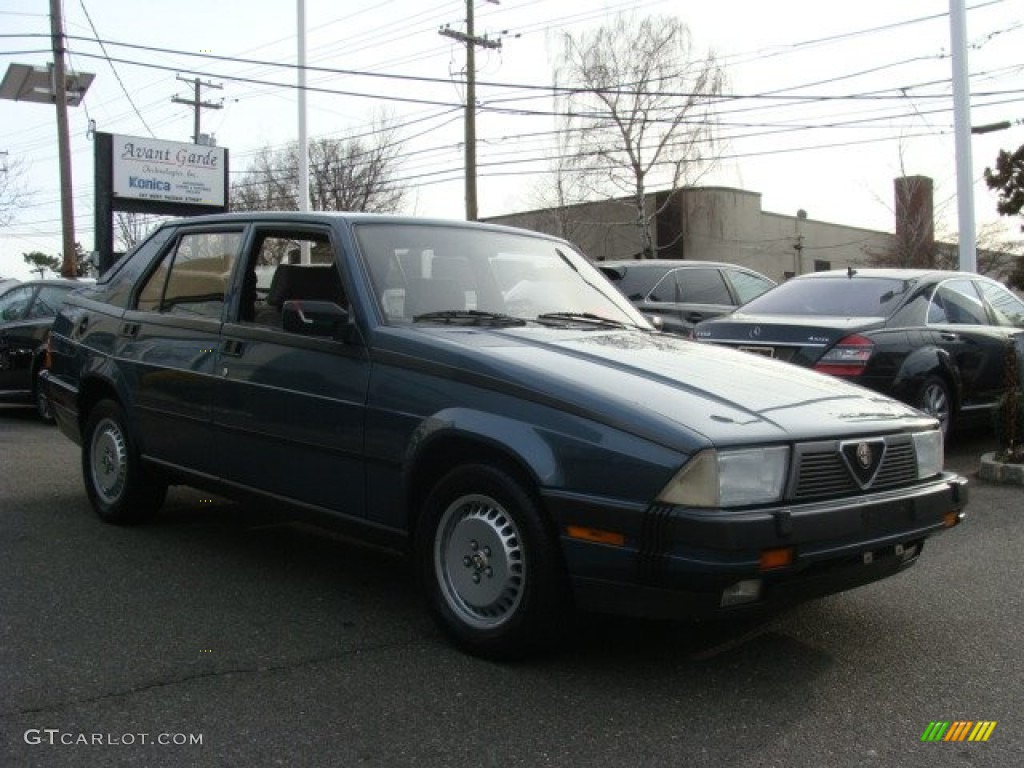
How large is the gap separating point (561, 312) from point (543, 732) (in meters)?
2.12

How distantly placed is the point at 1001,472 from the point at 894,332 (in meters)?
1.26

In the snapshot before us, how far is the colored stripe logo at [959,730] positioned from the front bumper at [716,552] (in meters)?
0.54

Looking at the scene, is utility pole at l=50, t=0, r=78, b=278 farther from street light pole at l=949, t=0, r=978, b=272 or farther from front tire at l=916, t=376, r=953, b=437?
front tire at l=916, t=376, r=953, b=437

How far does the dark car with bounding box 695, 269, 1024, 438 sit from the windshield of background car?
259 centimetres

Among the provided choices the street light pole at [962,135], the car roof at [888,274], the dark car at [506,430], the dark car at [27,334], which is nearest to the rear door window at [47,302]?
the dark car at [27,334]

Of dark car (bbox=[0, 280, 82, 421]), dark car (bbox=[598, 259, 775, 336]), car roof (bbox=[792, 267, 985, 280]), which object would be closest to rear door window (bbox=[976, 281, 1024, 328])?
car roof (bbox=[792, 267, 985, 280])

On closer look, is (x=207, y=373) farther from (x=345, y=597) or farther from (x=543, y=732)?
(x=543, y=732)

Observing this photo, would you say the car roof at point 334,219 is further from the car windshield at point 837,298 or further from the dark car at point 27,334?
the dark car at point 27,334

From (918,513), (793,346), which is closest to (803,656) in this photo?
(918,513)

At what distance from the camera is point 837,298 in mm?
7863

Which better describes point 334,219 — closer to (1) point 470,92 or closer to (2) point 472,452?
(2) point 472,452

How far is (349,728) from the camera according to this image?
3088mm

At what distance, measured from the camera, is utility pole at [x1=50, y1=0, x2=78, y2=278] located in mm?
21797

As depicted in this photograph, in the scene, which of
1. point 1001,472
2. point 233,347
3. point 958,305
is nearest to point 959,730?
point 233,347
